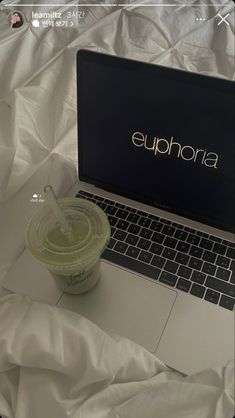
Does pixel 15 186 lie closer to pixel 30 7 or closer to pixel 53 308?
pixel 53 308

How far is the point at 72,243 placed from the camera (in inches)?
16.8

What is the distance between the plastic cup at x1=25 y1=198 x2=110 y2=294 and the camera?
410mm

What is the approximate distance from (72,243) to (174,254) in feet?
0.55

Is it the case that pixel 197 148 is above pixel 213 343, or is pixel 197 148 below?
above

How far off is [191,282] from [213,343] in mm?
85

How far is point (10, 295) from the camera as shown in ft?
1.57

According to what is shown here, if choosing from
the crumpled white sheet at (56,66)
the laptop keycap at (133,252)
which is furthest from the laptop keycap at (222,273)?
the crumpled white sheet at (56,66)

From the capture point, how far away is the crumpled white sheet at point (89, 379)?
0.38m

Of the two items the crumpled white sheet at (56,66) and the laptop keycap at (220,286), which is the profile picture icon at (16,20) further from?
the laptop keycap at (220,286)

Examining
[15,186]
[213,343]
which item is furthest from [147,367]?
[15,186]

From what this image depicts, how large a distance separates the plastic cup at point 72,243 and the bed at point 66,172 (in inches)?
2.0

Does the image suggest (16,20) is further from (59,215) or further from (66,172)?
(59,215)

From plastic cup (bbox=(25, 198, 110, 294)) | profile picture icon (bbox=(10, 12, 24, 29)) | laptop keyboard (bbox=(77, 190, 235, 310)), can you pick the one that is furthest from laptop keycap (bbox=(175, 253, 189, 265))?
profile picture icon (bbox=(10, 12, 24, 29))

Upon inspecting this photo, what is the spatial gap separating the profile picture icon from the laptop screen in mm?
284
